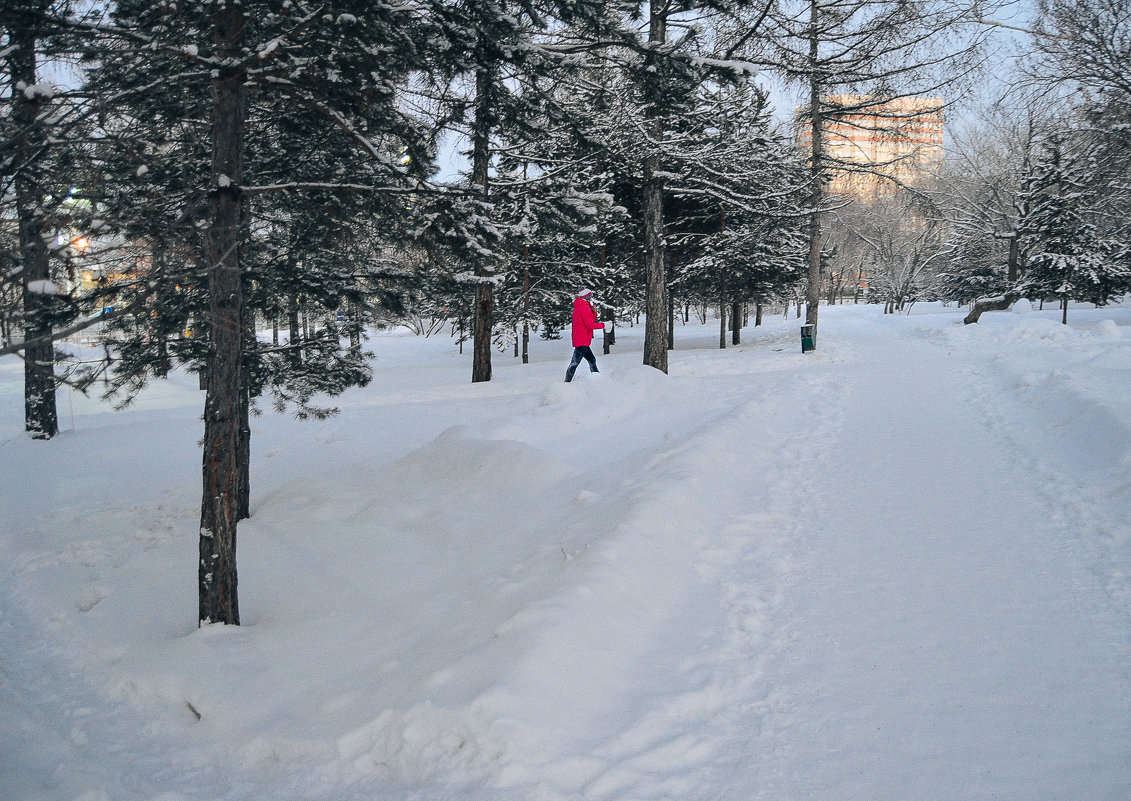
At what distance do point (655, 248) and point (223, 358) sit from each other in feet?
29.2

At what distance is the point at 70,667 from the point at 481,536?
3.24 meters

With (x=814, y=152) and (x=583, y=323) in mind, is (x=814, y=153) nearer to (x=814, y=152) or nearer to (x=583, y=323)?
(x=814, y=152)

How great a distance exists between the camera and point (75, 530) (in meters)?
7.68

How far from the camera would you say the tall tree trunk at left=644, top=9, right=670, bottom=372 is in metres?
11.4

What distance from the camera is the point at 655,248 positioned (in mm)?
12148

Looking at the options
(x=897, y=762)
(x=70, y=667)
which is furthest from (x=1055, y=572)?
(x=70, y=667)

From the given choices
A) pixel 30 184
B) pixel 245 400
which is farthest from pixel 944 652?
pixel 245 400

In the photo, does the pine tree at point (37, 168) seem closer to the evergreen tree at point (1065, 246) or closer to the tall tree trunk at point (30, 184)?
the tall tree trunk at point (30, 184)

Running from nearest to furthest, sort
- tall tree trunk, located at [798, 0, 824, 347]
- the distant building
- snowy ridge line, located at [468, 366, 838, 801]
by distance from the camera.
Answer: snowy ridge line, located at [468, 366, 838, 801] < tall tree trunk, located at [798, 0, 824, 347] < the distant building

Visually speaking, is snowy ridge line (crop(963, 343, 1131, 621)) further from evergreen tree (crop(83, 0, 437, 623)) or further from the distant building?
the distant building

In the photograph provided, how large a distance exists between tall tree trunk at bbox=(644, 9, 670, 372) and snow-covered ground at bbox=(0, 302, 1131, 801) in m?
3.93

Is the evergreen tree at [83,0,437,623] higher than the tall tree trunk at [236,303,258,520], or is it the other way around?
the evergreen tree at [83,0,437,623]

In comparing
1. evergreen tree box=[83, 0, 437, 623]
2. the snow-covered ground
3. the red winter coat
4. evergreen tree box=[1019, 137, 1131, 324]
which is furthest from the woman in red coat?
evergreen tree box=[1019, 137, 1131, 324]

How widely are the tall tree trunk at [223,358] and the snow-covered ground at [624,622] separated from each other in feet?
1.53
